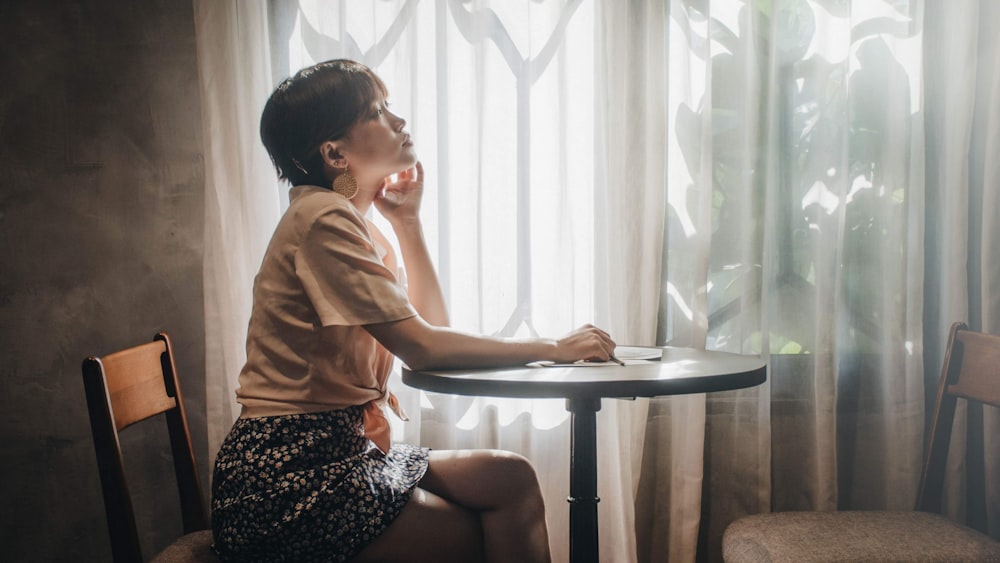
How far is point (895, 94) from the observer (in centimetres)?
186

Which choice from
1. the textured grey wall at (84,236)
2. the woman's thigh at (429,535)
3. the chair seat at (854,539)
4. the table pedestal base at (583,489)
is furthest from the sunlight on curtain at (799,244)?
the textured grey wall at (84,236)

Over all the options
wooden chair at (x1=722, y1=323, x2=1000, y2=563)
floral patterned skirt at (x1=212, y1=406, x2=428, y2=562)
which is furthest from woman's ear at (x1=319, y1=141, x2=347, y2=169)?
wooden chair at (x1=722, y1=323, x2=1000, y2=563)

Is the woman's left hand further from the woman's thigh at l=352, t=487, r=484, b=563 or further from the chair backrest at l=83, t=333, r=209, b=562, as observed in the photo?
the woman's thigh at l=352, t=487, r=484, b=563

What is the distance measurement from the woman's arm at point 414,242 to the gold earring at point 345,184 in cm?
31

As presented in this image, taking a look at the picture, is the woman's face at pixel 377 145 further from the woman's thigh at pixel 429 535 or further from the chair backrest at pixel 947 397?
the chair backrest at pixel 947 397

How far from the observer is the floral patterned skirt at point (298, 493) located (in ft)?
3.51

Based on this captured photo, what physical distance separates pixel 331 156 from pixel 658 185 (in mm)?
944

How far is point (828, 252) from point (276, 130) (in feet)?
4.75

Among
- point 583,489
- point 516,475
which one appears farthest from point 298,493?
point 583,489

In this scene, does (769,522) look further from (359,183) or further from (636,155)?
(359,183)

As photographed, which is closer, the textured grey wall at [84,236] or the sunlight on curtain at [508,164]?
the sunlight on curtain at [508,164]

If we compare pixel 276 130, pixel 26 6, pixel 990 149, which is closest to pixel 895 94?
pixel 990 149

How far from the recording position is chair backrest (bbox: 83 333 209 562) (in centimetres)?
112

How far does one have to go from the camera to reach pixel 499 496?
4.08 feet
